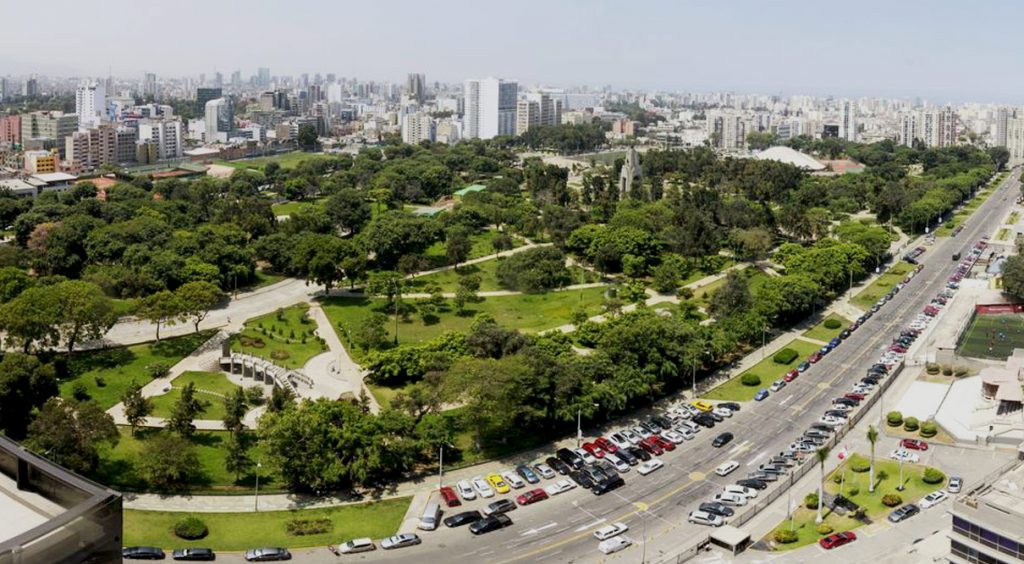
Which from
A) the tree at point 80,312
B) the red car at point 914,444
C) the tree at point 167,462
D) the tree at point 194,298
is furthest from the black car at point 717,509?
the tree at point 80,312

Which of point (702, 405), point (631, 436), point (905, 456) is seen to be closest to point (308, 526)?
point (631, 436)

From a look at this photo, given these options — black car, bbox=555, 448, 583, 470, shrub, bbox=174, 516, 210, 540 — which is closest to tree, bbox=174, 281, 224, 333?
shrub, bbox=174, 516, 210, 540

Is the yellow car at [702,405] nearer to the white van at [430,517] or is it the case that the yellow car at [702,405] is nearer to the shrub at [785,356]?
the shrub at [785,356]

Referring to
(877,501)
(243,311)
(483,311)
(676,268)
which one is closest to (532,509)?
(877,501)

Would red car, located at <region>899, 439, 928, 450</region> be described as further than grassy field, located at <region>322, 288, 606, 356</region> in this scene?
No

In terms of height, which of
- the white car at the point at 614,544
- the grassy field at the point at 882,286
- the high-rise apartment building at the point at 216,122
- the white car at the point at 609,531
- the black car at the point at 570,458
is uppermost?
the high-rise apartment building at the point at 216,122

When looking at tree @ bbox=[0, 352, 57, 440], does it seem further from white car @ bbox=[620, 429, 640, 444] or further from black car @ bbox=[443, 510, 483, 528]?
white car @ bbox=[620, 429, 640, 444]

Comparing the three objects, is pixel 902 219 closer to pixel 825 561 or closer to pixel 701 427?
pixel 701 427
